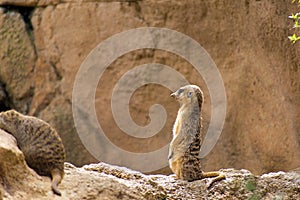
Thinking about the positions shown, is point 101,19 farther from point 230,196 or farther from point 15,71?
point 230,196

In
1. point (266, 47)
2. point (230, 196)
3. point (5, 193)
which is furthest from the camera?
point (266, 47)

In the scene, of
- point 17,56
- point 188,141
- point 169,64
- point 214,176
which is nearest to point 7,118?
point 188,141

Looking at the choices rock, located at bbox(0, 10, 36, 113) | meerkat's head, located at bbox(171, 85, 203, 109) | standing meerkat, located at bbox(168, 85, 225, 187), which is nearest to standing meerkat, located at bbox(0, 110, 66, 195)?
standing meerkat, located at bbox(168, 85, 225, 187)

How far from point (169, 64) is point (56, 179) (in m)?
3.50

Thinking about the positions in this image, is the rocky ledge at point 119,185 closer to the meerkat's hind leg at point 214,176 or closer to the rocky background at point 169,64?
the meerkat's hind leg at point 214,176

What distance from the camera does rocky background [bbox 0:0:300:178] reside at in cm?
716

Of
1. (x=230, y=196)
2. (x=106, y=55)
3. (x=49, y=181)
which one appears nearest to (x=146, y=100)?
(x=106, y=55)

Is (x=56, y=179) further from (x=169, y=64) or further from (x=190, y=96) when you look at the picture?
(x=169, y=64)

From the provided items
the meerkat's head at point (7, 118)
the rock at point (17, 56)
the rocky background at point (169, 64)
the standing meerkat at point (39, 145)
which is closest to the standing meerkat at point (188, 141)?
the standing meerkat at point (39, 145)

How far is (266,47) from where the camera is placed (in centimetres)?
721

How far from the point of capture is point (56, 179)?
176 inches

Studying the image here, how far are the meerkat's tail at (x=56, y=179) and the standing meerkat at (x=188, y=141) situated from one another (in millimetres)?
1114

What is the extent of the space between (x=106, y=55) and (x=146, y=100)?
2.10 feet

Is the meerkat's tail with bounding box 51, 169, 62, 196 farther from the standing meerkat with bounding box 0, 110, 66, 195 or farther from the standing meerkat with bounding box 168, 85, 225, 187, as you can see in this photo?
the standing meerkat with bounding box 168, 85, 225, 187
